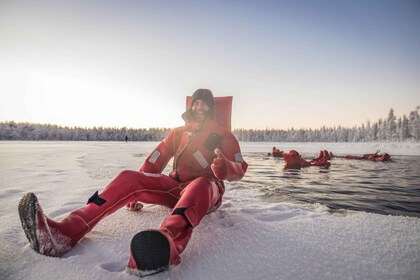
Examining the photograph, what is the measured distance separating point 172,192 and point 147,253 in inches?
44.5

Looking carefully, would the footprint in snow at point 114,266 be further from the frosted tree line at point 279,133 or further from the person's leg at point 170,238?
the frosted tree line at point 279,133

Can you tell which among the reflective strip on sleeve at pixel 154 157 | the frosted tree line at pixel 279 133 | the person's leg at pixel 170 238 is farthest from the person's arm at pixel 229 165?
the frosted tree line at pixel 279 133

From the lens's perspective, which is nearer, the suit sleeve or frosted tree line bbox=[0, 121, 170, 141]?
the suit sleeve

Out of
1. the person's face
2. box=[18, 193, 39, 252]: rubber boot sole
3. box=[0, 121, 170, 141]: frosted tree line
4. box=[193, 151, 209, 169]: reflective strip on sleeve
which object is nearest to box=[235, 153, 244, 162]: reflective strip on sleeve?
box=[193, 151, 209, 169]: reflective strip on sleeve

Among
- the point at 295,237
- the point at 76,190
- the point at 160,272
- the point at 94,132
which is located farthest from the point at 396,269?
the point at 94,132

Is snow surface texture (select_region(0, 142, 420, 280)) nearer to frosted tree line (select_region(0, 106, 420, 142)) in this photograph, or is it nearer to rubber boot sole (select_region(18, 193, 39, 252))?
rubber boot sole (select_region(18, 193, 39, 252))

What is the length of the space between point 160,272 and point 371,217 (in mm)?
2093

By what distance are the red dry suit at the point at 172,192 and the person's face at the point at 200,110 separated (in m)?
0.14

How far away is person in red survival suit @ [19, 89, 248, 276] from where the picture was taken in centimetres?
128

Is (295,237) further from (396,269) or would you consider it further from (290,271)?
(396,269)

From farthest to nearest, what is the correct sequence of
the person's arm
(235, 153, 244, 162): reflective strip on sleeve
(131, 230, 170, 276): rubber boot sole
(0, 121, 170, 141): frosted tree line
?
(0, 121, 170, 141): frosted tree line → (235, 153, 244, 162): reflective strip on sleeve → the person's arm → (131, 230, 170, 276): rubber boot sole

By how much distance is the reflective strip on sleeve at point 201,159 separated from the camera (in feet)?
7.89

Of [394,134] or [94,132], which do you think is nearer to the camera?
[394,134]

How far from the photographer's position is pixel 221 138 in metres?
2.56
